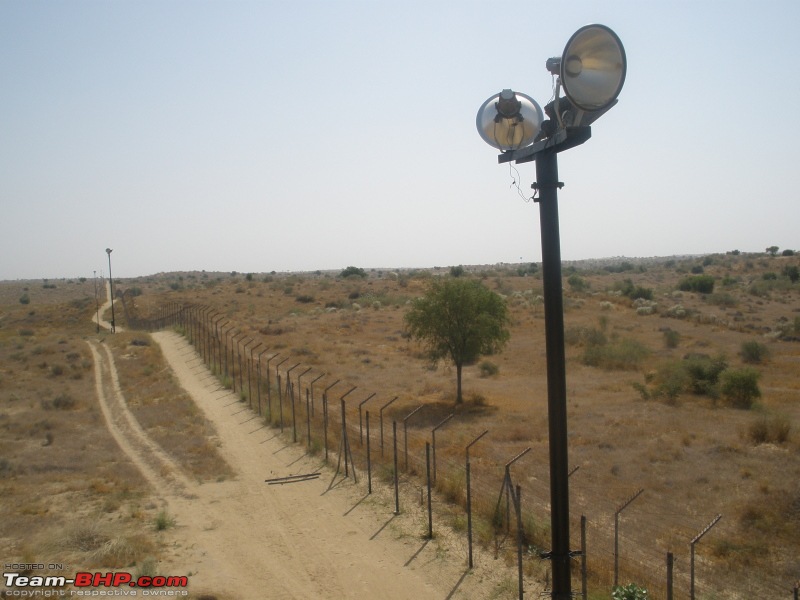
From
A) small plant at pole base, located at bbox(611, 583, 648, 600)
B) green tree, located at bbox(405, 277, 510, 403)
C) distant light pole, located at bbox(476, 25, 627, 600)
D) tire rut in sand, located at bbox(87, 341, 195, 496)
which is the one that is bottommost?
tire rut in sand, located at bbox(87, 341, 195, 496)

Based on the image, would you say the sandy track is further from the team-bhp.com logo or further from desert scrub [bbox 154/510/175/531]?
the team-bhp.com logo

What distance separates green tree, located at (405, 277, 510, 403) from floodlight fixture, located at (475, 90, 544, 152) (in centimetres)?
2478

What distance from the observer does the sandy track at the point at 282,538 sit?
31.9 feet

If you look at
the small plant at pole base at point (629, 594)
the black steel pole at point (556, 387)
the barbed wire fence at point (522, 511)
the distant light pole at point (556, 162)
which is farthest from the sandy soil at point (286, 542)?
the distant light pole at point (556, 162)

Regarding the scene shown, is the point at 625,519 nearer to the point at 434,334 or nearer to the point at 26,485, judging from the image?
the point at 26,485

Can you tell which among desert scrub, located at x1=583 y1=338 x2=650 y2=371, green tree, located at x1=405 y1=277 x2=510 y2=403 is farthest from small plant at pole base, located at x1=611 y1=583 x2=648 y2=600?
desert scrub, located at x1=583 y1=338 x2=650 y2=371

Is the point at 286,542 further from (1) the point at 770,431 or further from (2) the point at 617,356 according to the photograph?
(2) the point at 617,356

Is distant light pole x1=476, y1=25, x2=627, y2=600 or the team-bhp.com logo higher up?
distant light pole x1=476, y1=25, x2=627, y2=600

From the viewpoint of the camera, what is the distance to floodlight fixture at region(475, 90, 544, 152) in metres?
4.88

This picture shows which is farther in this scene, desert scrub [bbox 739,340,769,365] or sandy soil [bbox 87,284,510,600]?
desert scrub [bbox 739,340,769,365]

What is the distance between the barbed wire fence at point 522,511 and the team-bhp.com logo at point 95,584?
4.49m

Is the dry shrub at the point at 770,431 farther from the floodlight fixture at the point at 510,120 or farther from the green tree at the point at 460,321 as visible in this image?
the floodlight fixture at the point at 510,120

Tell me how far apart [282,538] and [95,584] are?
3454 mm

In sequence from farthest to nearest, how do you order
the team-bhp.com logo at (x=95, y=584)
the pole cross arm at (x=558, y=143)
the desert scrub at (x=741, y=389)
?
the desert scrub at (x=741, y=389) → the team-bhp.com logo at (x=95, y=584) → the pole cross arm at (x=558, y=143)
